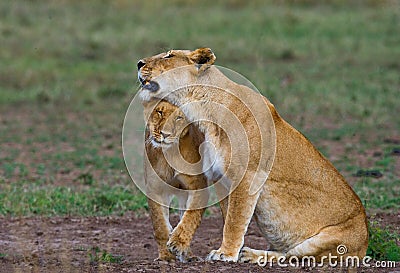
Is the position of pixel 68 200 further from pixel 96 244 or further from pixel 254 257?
pixel 254 257

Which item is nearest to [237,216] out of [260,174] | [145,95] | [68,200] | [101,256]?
[260,174]

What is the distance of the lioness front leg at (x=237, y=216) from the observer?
447 centimetres

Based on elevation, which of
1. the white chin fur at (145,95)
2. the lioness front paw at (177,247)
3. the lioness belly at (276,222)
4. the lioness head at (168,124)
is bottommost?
the lioness front paw at (177,247)

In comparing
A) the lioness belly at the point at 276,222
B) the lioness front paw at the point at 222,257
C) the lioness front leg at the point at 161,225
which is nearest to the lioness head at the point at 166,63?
the lioness front leg at the point at 161,225

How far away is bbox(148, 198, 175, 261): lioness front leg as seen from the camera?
15.9 ft

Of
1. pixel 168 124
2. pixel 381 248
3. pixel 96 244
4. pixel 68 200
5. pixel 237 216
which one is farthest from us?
pixel 68 200

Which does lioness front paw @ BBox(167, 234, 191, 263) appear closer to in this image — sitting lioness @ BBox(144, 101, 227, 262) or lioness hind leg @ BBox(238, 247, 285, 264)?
sitting lioness @ BBox(144, 101, 227, 262)

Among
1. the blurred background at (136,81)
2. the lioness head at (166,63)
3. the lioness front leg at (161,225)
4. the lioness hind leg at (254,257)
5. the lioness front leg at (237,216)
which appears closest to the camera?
the lioness front leg at (237,216)

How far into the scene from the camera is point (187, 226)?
15.4 ft

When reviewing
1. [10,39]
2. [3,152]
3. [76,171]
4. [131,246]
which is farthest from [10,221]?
[10,39]

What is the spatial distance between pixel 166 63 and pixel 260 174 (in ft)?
2.51

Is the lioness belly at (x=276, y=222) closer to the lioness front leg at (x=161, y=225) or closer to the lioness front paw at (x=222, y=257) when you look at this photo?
the lioness front paw at (x=222, y=257)

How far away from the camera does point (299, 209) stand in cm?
469

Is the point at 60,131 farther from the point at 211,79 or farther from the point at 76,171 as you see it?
the point at 211,79
